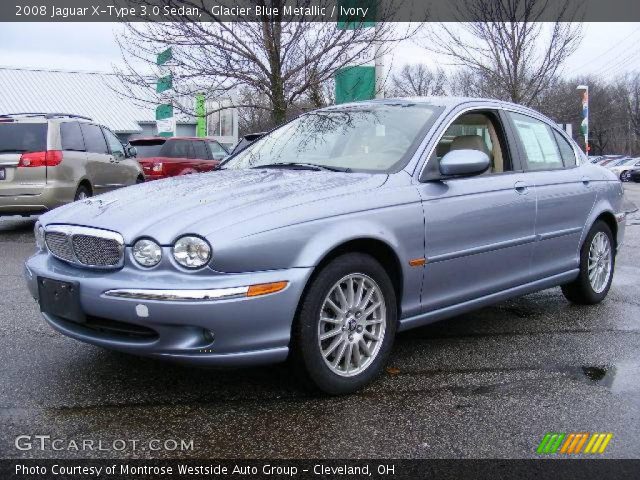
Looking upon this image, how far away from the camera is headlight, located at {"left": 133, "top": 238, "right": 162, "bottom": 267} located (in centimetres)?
301

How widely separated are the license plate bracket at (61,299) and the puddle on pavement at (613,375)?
8.63 ft

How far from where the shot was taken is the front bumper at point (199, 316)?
Result: 115 inches

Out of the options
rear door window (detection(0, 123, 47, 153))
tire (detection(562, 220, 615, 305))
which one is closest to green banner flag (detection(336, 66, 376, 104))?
rear door window (detection(0, 123, 47, 153))

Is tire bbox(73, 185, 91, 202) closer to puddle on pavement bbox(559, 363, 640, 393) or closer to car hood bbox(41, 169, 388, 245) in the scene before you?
car hood bbox(41, 169, 388, 245)

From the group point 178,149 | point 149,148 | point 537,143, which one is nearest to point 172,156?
point 178,149

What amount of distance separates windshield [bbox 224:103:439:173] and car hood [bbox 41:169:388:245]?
245 mm

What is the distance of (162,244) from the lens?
2.99 m

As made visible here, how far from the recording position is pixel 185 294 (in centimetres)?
289

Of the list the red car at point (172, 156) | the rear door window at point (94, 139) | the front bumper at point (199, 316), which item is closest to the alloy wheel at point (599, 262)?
the front bumper at point (199, 316)

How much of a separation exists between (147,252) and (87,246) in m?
0.38

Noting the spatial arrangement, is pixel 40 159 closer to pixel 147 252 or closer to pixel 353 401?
pixel 147 252

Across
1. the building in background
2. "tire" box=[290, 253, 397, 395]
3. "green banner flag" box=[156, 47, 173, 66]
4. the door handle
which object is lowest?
"tire" box=[290, 253, 397, 395]

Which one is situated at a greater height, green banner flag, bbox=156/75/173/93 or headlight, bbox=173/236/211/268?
green banner flag, bbox=156/75/173/93

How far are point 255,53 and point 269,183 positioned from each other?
8.28 m
